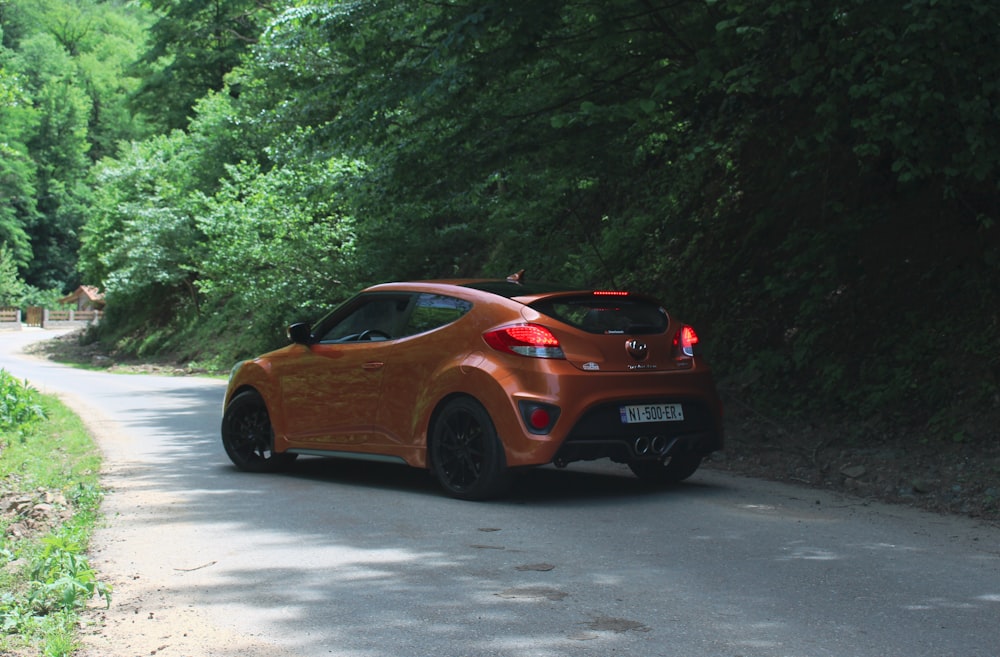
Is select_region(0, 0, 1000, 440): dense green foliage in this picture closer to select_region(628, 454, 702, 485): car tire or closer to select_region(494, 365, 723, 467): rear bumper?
select_region(628, 454, 702, 485): car tire

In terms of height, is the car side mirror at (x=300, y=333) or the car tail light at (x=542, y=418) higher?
the car side mirror at (x=300, y=333)

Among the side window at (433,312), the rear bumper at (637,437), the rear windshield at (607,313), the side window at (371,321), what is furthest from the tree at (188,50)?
the rear bumper at (637,437)

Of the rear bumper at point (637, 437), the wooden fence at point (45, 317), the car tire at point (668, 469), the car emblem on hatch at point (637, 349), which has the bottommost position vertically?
the car tire at point (668, 469)

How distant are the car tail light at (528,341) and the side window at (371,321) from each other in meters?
1.18

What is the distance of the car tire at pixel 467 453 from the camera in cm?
803

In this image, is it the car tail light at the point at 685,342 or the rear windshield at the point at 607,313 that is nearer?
the rear windshield at the point at 607,313

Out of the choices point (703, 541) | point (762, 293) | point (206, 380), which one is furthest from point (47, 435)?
point (206, 380)

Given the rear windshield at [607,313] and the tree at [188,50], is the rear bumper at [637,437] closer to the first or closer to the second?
the rear windshield at [607,313]

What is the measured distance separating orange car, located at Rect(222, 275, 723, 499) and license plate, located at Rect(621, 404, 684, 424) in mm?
10

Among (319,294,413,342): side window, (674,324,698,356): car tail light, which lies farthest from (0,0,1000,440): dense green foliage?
(319,294,413,342): side window

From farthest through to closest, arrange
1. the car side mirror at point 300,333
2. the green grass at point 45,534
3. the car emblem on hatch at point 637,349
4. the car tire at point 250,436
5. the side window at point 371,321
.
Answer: the car tire at point 250,436 → the car side mirror at point 300,333 → the side window at point 371,321 → the car emblem on hatch at point 637,349 → the green grass at point 45,534

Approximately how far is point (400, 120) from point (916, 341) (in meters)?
5.94

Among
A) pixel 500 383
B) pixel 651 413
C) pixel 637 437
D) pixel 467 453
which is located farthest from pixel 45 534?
pixel 651 413

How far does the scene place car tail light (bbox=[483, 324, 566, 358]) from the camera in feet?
26.2
